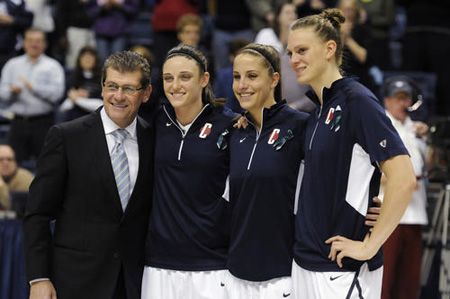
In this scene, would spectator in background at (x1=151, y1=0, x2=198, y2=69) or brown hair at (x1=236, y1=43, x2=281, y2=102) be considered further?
spectator in background at (x1=151, y1=0, x2=198, y2=69)

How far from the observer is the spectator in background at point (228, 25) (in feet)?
38.0

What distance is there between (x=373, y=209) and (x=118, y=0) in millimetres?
8006

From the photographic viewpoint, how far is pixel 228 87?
8961 millimetres

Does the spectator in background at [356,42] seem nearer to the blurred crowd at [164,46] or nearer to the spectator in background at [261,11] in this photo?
the blurred crowd at [164,46]

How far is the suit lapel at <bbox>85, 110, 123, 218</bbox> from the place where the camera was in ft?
17.4

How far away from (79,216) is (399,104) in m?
3.89

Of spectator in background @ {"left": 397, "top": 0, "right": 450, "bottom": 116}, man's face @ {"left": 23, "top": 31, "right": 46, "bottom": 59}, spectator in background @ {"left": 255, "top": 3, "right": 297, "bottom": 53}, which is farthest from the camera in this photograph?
spectator in background @ {"left": 397, "top": 0, "right": 450, "bottom": 116}

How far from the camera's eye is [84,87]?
10.4 meters

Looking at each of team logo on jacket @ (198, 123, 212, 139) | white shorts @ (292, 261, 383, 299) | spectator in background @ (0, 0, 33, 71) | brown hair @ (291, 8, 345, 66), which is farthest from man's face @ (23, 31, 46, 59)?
white shorts @ (292, 261, 383, 299)

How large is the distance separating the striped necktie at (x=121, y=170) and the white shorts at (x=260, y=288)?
28.5 inches

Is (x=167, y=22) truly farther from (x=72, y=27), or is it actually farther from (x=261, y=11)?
(x=72, y=27)

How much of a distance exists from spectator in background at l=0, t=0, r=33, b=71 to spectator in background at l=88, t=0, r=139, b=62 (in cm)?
98

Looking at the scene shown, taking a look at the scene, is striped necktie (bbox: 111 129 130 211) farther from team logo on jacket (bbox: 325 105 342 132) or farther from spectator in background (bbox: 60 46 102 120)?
spectator in background (bbox: 60 46 102 120)

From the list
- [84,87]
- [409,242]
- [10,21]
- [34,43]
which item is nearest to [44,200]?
[409,242]
